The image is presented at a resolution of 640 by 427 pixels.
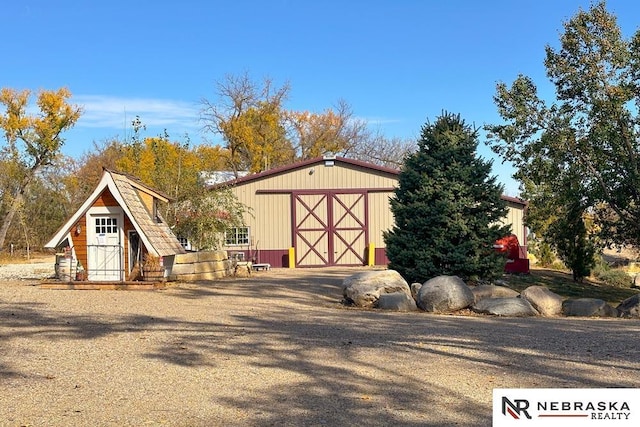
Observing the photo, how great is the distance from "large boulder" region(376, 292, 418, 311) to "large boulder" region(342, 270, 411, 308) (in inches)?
10.6

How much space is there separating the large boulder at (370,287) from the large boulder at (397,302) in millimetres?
270

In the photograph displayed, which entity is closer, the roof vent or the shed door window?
the shed door window

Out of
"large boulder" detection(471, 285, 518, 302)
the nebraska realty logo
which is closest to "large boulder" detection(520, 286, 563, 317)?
"large boulder" detection(471, 285, 518, 302)

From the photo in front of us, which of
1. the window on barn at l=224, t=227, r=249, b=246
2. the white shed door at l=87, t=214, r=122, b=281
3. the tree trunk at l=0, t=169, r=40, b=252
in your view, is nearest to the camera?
the white shed door at l=87, t=214, r=122, b=281

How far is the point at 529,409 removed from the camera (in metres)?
3.70

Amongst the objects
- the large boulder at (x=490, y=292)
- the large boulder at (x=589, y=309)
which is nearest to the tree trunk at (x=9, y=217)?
the large boulder at (x=490, y=292)

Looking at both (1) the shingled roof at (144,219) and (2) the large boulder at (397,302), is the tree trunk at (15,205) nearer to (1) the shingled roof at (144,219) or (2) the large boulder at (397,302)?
(1) the shingled roof at (144,219)

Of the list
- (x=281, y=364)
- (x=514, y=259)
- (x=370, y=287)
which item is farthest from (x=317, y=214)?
(x=281, y=364)

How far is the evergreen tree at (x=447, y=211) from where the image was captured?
671 inches

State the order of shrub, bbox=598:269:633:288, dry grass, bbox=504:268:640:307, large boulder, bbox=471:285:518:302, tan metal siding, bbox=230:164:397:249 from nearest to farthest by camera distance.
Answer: large boulder, bbox=471:285:518:302 < dry grass, bbox=504:268:640:307 < shrub, bbox=598:269:633:288 < tan metal siding, bbox=230:164:397:249

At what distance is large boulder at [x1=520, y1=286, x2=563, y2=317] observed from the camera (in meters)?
14.4

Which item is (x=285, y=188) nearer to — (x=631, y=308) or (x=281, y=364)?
(x=631, y=308)

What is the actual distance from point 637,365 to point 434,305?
262 inches

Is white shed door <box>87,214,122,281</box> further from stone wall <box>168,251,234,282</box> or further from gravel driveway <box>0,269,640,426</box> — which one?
gravel driveway <box>0,269,640,426</box>
